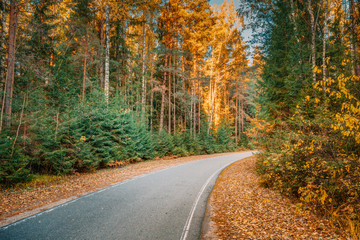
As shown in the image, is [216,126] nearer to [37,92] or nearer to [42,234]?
[37,92]

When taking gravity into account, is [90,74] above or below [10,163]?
above

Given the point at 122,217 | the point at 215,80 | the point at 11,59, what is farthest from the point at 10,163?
the point at 215,80

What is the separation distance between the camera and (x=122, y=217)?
4484 millimetres

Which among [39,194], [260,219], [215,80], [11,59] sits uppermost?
[215,80]

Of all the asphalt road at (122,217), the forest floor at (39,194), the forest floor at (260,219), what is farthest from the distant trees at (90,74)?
the forest floor at (260,219)

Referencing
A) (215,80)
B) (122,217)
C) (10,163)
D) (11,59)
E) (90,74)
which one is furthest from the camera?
(215,80)

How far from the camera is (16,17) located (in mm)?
8922

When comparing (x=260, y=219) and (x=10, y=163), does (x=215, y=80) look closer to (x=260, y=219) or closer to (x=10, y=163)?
(x=260, y=219)

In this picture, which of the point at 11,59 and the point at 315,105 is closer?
the point at 315,105

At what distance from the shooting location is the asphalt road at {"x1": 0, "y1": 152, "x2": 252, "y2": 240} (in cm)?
372

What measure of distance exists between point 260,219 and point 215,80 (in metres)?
19.6

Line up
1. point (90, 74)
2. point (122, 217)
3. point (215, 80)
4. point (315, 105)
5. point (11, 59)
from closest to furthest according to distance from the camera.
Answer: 1. point (122, 217)
2. point (315, 105)
3. point (11, 59)
4. point (90, 74)
5. point (215, 80)

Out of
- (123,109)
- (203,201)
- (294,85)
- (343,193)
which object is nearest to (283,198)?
(343,193)

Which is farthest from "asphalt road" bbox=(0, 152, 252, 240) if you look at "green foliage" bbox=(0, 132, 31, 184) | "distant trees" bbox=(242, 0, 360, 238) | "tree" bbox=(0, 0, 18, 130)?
"tree" bbox=(0, 0, 18, 130)
